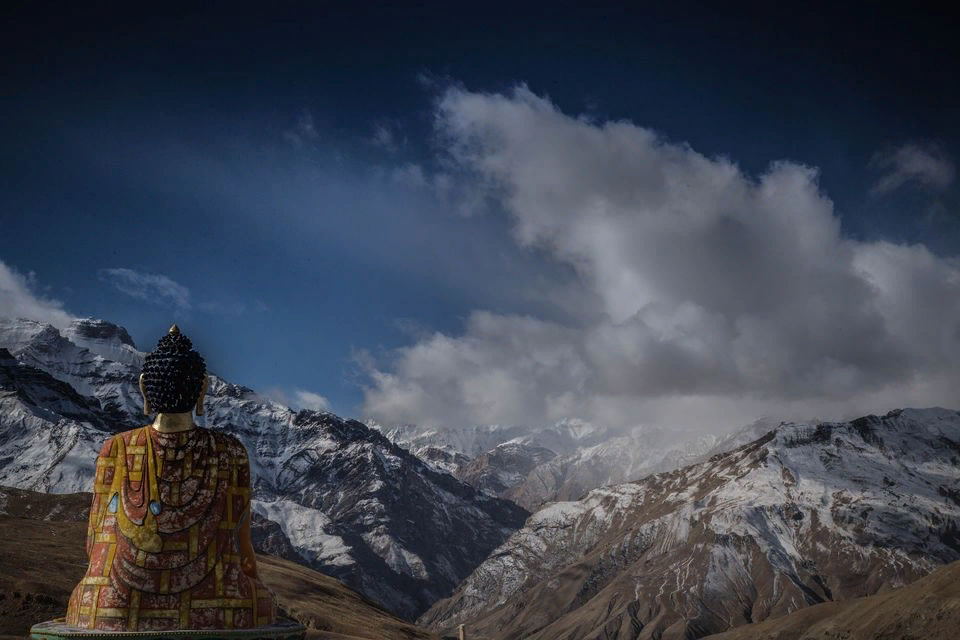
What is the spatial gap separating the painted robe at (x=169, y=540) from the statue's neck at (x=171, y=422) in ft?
1.00

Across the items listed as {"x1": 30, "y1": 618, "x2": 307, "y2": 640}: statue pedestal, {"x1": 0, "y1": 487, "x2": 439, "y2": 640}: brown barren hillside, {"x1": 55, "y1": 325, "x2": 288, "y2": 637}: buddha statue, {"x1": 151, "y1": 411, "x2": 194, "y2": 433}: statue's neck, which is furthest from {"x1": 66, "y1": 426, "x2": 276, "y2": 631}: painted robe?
{"x1": 0, "y1": 487, "x2": 439, "y2": 640}: brown barren hillside

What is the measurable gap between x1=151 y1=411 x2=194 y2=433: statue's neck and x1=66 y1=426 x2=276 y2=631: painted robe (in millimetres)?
304

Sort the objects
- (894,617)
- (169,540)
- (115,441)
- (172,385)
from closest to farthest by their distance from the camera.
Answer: (169,540) < (115,441) < (172,385) < (894,617)

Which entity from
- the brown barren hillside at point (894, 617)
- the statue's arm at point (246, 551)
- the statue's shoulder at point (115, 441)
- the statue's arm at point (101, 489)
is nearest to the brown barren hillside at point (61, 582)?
the statue's arm at point (101, 489)

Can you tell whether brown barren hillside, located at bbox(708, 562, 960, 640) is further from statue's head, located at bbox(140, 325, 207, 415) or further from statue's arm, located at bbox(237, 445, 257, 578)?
statue's head, located at bbox(140, 325, 207, 415)

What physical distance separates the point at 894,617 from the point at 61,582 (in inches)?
5756

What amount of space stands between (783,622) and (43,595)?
171 metres

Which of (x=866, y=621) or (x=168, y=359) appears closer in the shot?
(x=168, y=359)

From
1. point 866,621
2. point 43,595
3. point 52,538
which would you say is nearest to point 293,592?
point 52,538

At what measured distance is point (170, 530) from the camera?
1991cm

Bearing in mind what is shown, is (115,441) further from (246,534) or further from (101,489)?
(246,534)

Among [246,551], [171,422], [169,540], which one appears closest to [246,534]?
[246,551]

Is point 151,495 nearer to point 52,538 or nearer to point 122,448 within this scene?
point 122,448

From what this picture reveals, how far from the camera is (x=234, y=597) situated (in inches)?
774
